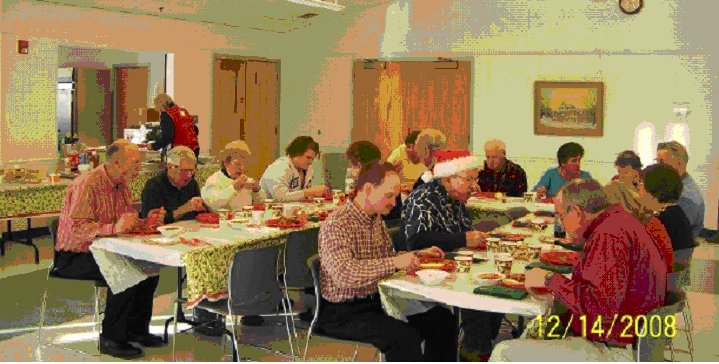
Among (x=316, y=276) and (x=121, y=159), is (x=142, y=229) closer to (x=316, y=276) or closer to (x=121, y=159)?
(x=121, y=159)

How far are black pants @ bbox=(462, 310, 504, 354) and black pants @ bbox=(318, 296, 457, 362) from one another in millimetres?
719

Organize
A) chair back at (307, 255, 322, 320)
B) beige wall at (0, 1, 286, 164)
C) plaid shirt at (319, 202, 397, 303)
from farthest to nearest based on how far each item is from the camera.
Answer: beige wall at (0, 1, 286, 164)
chair back at (307, 255, 322, 320)
plaid shirt at (319, 202, 397, 303)

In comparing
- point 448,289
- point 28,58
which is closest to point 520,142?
point 28,58

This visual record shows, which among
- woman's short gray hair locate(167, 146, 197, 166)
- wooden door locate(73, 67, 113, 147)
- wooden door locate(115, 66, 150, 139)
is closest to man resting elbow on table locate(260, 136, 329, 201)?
woman's short gray hair locate(167, 146, 197, 166)

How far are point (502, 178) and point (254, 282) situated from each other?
4137 mm

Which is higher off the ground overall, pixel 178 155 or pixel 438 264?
pixel 178 155

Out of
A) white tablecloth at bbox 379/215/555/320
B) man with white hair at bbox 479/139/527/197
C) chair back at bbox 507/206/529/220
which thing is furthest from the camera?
man with white hair at bbox 479/139/527/197

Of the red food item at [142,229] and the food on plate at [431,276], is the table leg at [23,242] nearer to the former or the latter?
the red food item at [142,229]

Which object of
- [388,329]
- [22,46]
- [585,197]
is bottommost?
[388,329]

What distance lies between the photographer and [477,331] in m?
5.51

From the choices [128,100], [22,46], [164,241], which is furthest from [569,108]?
[164,241]

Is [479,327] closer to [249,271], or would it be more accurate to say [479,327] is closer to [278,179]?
[249,271]

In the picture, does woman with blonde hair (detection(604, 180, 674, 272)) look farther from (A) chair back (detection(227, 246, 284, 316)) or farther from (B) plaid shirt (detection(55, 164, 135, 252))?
(B) plaid shirt (detection(55, 164, 135, 252))

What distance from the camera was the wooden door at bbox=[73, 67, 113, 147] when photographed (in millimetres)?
11891
